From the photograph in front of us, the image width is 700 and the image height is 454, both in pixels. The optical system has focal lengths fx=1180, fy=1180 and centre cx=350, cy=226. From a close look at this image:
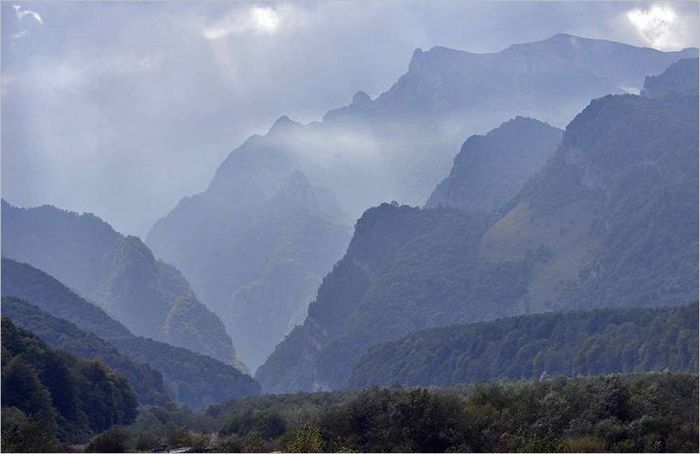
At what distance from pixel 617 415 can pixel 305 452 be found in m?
10.9

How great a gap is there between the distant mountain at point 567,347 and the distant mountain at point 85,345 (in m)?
31.9

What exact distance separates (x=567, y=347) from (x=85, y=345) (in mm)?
66999

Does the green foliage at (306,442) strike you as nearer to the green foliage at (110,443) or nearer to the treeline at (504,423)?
the treeline at (504,423)

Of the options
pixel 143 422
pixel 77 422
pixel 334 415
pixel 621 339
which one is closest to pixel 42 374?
pixel 77 422

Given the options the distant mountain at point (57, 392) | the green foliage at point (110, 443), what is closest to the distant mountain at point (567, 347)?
the distant mountain at point (57, 392)

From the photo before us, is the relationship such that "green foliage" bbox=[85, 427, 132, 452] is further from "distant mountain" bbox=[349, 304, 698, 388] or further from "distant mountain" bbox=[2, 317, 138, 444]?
"distant mountain" bbox=[349, 304, 698, 388]

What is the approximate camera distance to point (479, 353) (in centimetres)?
18662

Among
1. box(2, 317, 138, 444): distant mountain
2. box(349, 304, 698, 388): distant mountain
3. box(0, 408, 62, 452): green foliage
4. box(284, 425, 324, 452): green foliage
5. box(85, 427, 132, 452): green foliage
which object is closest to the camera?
box(0, 408, 62, 452): green foliage

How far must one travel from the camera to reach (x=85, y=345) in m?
144

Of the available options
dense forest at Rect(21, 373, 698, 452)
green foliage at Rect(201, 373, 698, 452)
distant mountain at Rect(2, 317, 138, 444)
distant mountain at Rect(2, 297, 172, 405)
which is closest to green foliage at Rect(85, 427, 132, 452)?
dense forest at Rect(21, 373, 698, 452)

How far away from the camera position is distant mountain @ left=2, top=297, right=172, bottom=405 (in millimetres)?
138500

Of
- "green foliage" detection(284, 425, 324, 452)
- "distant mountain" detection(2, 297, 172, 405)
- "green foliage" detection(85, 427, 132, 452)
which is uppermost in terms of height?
"distant mountain" detection(2, 297, 172, 405)

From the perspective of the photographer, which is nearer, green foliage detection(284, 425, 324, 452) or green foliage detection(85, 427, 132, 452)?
green foliage detection(284, 425, 324, 452)

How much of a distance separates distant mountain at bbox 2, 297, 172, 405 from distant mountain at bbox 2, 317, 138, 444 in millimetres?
48533
